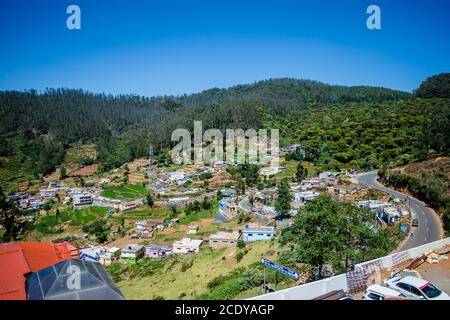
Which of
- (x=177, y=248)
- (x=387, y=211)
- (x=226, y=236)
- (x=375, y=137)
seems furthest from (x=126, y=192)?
(x=375, y=137)

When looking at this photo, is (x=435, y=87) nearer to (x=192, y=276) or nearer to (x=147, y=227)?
(x=147, y=227)

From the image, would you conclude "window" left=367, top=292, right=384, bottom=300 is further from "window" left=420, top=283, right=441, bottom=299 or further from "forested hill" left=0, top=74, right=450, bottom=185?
"forested hill" left=0, top=74, right=450, bottom=185

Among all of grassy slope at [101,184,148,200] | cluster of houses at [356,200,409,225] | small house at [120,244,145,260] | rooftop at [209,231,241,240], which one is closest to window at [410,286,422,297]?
cluster of houses at [356,200,409,225]

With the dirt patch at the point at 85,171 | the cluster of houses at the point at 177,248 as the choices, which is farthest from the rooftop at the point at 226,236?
the dirt patch at the point at 85,171

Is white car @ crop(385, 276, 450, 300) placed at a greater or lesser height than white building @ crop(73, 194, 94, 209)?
greater
